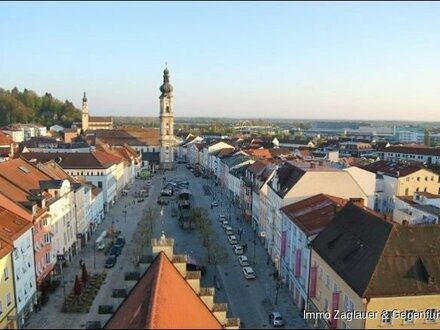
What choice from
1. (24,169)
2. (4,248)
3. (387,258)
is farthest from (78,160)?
(387,258)

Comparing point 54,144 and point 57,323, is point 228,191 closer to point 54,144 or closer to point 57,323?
point 54,144

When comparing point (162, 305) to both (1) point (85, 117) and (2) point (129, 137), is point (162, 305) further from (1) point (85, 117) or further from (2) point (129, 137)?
(1) point (85, 117)

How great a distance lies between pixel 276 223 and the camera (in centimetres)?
5009

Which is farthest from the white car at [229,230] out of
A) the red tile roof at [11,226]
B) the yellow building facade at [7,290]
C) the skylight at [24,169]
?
the yellow building facade at [7,290]

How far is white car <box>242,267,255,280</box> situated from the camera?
151 ft

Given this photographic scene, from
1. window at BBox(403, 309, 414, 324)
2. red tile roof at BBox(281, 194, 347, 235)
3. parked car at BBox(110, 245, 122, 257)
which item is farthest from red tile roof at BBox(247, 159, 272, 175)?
window at BBox(403, 309, 414, 324)

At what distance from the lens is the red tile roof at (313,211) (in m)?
38.4

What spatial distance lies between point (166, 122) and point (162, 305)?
127 metres

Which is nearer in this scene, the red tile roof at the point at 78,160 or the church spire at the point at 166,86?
the red tile roof at the point at 78,160

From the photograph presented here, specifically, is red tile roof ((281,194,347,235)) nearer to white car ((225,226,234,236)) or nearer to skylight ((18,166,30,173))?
white car ((225,226,234,236))

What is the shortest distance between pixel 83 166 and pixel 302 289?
48.4 meters

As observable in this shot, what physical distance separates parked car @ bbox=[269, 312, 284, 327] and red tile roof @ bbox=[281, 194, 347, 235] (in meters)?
7.20

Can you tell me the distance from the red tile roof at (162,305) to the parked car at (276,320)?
15545mm

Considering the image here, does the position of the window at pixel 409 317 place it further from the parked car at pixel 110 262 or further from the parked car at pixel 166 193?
the parked car at pixel 166 193
